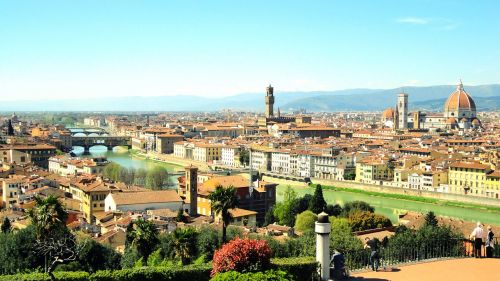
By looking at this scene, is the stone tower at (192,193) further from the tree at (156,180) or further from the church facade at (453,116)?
the church facade at (453,116)

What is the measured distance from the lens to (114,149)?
238 ft

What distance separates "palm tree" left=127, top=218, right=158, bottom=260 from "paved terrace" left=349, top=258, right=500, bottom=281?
21.1 feet

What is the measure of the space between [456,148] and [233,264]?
4684 cm

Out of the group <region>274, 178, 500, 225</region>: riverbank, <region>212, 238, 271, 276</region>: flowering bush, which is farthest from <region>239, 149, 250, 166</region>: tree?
<region>212, 238, 271, 276</region>: flowering bush

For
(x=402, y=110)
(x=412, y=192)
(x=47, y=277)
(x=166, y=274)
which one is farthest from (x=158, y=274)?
(x=402, y=110)

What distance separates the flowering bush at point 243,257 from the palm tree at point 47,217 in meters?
6.81

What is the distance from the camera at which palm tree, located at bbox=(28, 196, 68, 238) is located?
1203 cm

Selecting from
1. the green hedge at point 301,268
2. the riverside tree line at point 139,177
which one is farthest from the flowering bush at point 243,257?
the riverside tree line at point 139,177

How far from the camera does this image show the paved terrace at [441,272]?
6.91 meters

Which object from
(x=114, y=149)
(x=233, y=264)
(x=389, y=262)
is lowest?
(x=114, y=149)

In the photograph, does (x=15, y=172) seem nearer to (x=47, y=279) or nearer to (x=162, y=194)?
(x=162, y=194)

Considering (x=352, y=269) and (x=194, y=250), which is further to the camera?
(x=194, y=250)

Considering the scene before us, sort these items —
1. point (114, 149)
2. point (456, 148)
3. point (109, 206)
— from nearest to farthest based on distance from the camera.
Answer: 1. point (109, 206)
2. point (456, 148)
3. point (114, 149)

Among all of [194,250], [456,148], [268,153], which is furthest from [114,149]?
[194,250]
